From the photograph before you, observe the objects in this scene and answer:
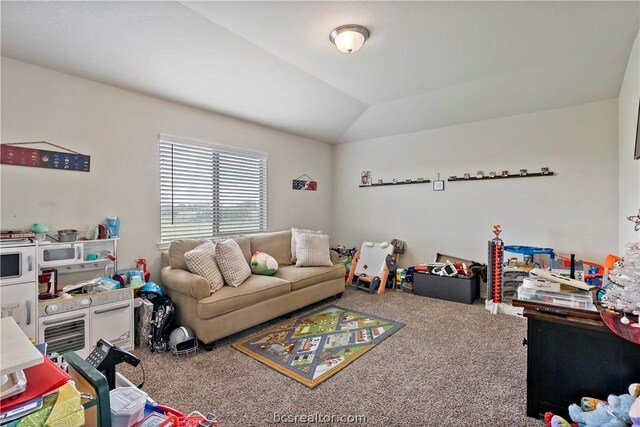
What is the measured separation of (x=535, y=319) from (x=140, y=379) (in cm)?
265

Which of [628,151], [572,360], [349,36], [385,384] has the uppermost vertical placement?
[349,36]

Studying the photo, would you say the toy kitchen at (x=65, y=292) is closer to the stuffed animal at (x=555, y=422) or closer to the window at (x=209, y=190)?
the window at (x=209, y=190)

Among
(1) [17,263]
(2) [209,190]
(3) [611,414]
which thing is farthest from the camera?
(2) [209,190]

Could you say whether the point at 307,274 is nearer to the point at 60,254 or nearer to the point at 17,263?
the point at 60,254

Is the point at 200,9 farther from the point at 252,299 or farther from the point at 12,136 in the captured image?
the point at 252,299

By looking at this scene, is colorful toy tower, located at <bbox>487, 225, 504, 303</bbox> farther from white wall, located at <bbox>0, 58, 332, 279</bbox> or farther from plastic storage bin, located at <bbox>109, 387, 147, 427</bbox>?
plastic storage bin, located at <bbox>109, 387, 147, 427</bbox>

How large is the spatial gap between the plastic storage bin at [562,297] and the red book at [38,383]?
219 cm

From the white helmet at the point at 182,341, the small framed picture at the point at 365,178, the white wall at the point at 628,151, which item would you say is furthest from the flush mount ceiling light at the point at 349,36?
the small framed picture at the point at 365,178

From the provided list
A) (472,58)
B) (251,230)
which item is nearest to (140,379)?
(251,230)

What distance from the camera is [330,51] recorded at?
113 inches

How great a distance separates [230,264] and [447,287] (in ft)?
9.21

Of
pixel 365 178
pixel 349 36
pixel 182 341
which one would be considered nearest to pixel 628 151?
pixel 349 36

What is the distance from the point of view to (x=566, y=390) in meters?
1.70

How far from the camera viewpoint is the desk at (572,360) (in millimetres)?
1577
